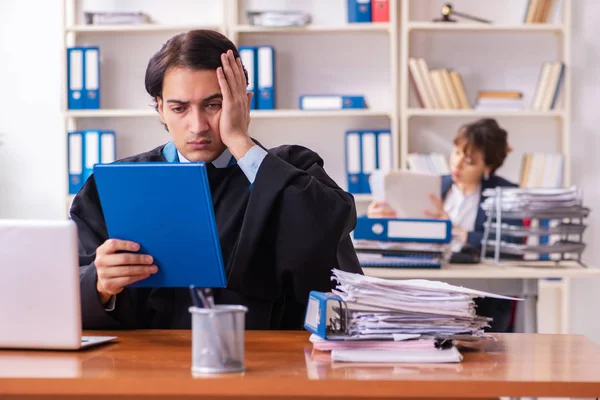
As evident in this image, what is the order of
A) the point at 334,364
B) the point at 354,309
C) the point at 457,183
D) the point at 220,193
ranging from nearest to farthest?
the point at 334,364 < the point at 354,309 < the point at 220,193 < the point at 457,183

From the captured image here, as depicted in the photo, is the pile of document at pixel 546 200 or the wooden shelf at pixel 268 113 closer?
the pile of document at pixel 546 200

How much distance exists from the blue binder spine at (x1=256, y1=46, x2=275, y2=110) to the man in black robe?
278cm

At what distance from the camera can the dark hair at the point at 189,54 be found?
1.75 meters

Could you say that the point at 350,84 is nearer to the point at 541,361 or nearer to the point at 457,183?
the point at 457,183

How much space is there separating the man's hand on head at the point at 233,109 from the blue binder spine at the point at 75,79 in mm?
3081

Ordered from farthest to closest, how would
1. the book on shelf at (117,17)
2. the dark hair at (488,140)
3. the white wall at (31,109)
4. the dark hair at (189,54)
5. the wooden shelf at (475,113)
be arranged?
1. the white wall at (31,109)
2. the book on shelf at (117,17)
3. the wooden shelf at (475,113)
4. the dark hair at (488,140)
5. the dark hair at (189,54)

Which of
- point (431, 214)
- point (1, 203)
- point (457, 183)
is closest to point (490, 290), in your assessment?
point (431, 214)

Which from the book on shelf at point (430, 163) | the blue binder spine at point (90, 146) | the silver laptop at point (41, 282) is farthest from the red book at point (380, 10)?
the silver laptop at point (41, 282)

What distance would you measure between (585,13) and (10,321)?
4181 mm

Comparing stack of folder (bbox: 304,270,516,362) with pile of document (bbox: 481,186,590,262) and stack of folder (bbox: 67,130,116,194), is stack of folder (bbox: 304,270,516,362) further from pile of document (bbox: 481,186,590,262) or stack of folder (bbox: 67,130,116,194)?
stack of folder (bbox: 67,130,116,194)

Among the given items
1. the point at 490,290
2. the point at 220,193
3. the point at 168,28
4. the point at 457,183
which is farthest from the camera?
the point at 168,28

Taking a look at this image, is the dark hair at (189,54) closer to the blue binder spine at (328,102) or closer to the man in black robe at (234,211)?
the man in black robe at (234,211)

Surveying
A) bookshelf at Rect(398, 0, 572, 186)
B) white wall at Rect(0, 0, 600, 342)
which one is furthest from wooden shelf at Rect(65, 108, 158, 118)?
bookshelf at Rect(398, 0, 572, 186)

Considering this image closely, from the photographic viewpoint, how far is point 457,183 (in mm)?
4266
